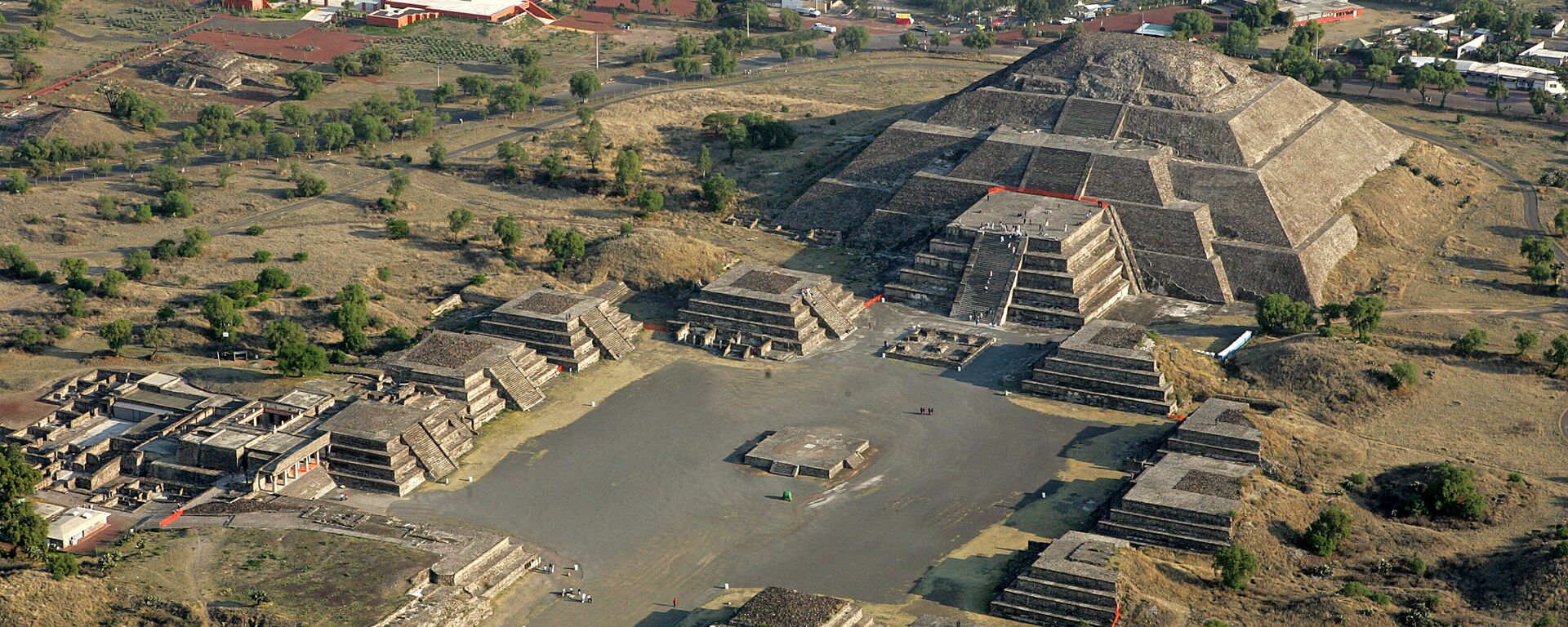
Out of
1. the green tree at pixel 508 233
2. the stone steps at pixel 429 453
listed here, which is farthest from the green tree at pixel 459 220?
the stone steps at pixel 429 453

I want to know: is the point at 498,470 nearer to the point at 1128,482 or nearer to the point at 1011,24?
the point at 1128,482

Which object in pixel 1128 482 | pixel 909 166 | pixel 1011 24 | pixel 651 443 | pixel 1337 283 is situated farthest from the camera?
pixel 1011 24

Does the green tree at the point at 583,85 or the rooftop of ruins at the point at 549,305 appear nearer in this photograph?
the rooftop of ruins at the point at 549,305

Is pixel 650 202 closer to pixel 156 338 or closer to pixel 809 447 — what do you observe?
pixel 156 338

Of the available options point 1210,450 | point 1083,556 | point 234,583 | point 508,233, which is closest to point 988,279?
point 1210,450

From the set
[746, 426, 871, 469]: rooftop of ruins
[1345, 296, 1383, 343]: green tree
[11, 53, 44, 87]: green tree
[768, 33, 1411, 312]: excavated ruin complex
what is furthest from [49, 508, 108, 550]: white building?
[11, 53, 44, 87]: green tree

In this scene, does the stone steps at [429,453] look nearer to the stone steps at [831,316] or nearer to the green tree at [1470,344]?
the stone steps at [831,316]

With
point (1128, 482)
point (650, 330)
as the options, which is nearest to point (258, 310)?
point (650, 330)
